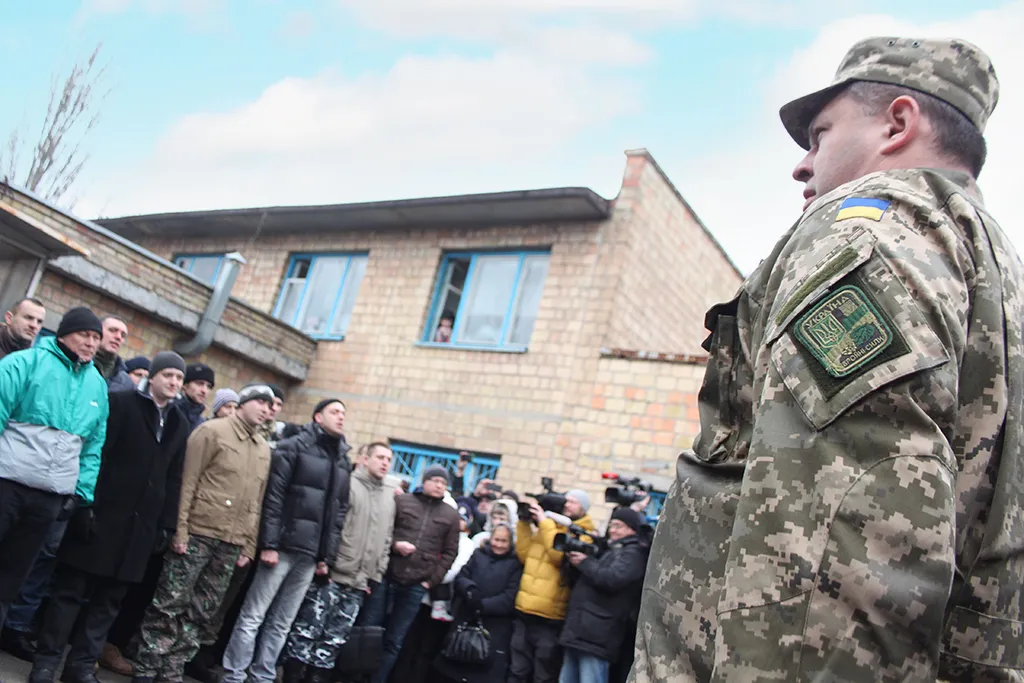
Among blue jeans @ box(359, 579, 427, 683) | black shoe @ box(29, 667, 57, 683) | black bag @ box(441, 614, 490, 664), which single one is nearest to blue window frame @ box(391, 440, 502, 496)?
blue jeans @ box(359, 579, 427, 683)

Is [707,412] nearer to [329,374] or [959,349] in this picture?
[959,349]

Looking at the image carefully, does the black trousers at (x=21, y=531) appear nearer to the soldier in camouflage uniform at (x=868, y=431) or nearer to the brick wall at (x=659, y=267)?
the soldier in camouflage uniform at (x=868, y=431)

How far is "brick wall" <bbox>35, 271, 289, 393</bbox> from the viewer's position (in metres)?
12.0

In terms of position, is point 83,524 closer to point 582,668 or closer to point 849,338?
point 582,668

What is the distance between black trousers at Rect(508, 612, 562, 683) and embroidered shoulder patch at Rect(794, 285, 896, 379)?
624 centimetres

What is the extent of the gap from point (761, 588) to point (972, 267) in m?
0.62

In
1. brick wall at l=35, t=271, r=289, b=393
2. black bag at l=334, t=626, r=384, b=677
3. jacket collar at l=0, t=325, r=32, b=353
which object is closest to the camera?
jacket collar at l=0, t=325, r=32, b=353

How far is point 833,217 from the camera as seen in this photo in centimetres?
132

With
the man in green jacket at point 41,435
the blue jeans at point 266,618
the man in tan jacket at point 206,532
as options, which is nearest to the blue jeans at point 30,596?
the man in tan jacket at point 206,532

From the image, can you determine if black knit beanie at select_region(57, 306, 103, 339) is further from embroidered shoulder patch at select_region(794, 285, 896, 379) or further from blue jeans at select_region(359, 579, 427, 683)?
embroidered shoulder patch at select_region(794, 285, 896, 379)

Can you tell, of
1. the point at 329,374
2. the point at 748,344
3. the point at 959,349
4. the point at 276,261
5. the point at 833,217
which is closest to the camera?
the point at 959,349

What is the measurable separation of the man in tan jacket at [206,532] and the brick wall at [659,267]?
24.9ft

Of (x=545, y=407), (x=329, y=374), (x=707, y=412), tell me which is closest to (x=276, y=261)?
(x=329, y=374)

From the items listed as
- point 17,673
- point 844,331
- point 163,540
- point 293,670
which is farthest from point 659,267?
point 844,331
